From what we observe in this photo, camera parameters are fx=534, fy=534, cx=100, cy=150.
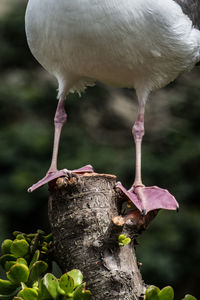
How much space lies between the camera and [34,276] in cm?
254

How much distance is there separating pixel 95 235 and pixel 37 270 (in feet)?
1.07

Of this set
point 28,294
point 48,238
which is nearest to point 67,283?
point 28,294

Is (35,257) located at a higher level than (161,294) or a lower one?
higher

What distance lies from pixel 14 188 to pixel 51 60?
283cm

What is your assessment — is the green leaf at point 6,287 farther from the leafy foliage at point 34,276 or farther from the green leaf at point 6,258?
the green leaf at point 6,258

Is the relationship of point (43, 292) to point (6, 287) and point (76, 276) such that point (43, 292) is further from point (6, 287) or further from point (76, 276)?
point (6, 287)

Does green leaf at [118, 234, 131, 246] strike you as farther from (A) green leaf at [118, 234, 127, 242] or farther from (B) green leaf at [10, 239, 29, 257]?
(B) green leaf at [10, 239, 29, 257]

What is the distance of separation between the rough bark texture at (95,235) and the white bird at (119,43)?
0.11 metres

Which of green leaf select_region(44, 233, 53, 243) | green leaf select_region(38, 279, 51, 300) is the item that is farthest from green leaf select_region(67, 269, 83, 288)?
green leaf select_region(44, 233, 53, 243)

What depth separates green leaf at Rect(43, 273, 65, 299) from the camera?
230 cm

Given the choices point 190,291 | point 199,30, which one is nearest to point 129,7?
point 199,30

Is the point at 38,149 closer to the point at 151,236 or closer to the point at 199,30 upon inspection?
the point at 151,236

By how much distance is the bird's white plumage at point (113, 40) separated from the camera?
3033 mm

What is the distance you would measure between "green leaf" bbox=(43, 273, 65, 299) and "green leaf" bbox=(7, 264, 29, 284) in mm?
202
